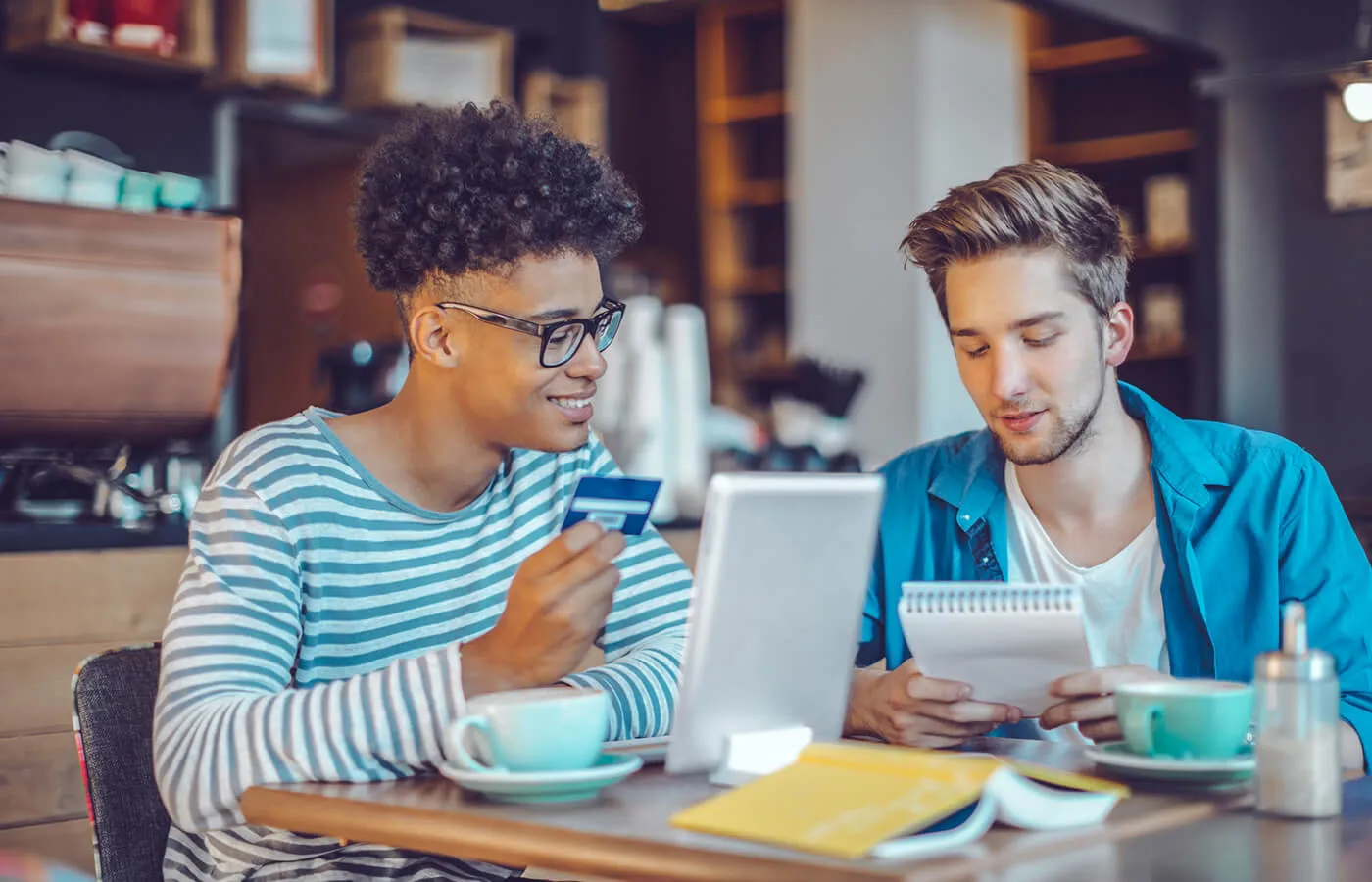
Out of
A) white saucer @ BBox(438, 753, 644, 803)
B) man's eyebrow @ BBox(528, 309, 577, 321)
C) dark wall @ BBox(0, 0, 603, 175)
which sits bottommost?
white saucer @ BBox(438, 753, 644, 803)

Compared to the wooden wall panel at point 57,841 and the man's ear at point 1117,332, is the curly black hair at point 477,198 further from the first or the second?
the wooden wall panel at point 57,841

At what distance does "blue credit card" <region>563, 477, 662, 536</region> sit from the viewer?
1223 millimetres

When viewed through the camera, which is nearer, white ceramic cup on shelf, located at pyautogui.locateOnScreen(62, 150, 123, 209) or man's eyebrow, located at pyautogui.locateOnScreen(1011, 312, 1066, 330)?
man's eyebrow, located at pyautogui.locateOnScreen(1011, 312, 1066, 330)

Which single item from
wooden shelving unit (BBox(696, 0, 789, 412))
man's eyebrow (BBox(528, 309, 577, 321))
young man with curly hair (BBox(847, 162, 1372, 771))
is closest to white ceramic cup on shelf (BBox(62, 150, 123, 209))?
man's eyebrow (BBox(528, 309, 577, 321))

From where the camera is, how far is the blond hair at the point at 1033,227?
6.17 ft

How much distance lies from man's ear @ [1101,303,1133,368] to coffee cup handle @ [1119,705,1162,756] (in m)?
0.80

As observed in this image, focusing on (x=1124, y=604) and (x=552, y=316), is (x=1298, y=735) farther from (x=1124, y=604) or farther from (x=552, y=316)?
(x=552, y=316)

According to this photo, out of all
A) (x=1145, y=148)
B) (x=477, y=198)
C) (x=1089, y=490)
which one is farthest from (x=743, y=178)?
(x=477, y=198)

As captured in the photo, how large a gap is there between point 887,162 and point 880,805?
5025mm

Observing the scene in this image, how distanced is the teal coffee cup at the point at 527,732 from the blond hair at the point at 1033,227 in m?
0.95

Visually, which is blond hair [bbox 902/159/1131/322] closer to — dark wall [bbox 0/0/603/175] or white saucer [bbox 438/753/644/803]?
white saucer [bbox 438/753/644/803]

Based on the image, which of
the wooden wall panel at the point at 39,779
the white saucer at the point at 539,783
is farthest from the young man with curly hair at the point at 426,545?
the wooden wall panel at the point at 39,779

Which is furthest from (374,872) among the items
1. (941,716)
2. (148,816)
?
(941,716)

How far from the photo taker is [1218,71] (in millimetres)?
5562
